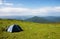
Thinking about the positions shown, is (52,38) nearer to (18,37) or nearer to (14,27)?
(18,37)

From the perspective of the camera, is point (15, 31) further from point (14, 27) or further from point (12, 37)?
point (12, 37)

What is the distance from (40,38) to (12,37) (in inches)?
219

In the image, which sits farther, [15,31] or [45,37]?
[15,31]

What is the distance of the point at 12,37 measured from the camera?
2952cm

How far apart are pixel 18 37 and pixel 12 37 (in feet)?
3.84

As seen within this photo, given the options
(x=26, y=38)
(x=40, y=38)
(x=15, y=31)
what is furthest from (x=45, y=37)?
(x=15, y=31)

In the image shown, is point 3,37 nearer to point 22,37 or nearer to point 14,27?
point 22,37

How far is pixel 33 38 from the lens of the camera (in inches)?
1115

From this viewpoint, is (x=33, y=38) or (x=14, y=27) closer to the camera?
(x=33, y=38)

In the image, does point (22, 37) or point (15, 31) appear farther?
point (15, 31)

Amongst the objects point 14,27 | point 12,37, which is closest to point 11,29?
point 14,27

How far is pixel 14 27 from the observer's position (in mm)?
36625

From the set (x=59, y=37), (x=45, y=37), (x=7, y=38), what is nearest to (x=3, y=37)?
(x=7, y=38)

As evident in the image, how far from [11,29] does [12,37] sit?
696 cm
